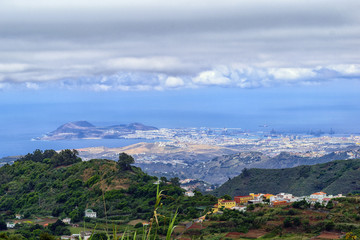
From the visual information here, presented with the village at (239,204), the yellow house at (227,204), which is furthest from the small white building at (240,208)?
the yellow house at (227,204)

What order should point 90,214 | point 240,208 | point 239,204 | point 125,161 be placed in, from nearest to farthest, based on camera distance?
point 240,208 → point 239,204 → point 90,214 → point 125,161

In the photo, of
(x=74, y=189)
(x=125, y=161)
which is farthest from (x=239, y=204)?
(x=74, y=189)

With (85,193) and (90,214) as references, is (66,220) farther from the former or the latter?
(85,193)

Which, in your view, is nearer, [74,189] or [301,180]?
[74,189]

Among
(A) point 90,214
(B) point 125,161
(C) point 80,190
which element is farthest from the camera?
(B) point 125,161

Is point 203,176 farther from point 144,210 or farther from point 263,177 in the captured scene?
point 144,210

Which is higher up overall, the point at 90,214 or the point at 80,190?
the point at 80,190

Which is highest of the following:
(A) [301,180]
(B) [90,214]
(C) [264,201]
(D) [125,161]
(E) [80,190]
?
(D) [125,161]

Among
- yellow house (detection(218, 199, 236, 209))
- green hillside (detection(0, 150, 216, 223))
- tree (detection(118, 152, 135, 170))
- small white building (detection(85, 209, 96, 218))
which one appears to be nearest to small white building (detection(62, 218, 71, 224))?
green hillside (detection(0, 150, 216, 223))

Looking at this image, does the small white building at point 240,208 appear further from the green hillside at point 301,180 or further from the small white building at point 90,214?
the green hillside at point 301,180
